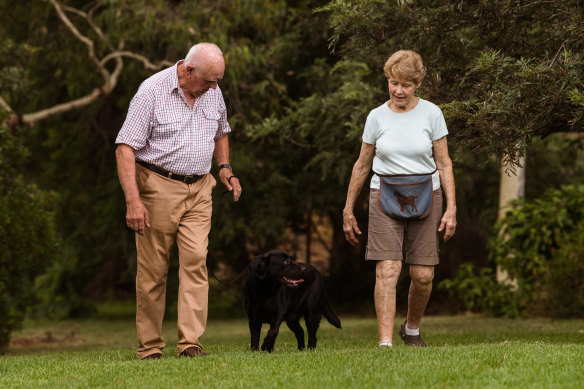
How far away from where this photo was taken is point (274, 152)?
16.9 m

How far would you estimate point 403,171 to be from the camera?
688cm

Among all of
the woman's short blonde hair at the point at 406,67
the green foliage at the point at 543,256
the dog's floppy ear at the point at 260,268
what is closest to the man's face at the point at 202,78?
the woman's short blonde hair at the point at 406,67

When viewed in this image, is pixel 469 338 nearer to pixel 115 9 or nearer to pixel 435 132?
pixel 435 132

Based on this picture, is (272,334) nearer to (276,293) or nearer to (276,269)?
(276,293)

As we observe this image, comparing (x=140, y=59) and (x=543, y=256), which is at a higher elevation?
(x=140, y=59)

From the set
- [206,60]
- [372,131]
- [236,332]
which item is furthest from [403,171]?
[236,332]

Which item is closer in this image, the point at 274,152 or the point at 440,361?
the point at 440,361

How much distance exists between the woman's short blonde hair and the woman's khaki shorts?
888 millimetres

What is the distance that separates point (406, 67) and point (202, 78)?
154 cm

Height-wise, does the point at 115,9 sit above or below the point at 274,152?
above

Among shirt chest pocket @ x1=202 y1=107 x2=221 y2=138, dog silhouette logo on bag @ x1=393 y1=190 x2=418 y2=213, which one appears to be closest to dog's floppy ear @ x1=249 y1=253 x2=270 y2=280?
shirt chest pocket @ x1=202 y1=107 x2=221 y2=138

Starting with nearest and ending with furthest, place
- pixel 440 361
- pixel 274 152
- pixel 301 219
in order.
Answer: pixel 440 361 → pixel 274 152 → pixel 301 219

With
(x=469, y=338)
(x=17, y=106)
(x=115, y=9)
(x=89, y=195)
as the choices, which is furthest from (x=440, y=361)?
(x=89, y=195)

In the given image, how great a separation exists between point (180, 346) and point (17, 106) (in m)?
11.7
